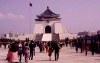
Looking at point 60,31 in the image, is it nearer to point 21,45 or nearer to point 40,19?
point 40,19

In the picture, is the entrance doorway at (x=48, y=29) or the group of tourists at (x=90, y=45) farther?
the entrance doorway at (x=48, y=29)

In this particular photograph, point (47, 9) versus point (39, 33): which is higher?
point (47, 9)

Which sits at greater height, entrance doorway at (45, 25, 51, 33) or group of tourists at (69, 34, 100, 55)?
entrance doorway at (45, 25, 51, 33)

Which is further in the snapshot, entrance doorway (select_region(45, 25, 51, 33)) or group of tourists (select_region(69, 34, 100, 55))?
entrance doorway (select_region(45, 25, 51, 33))

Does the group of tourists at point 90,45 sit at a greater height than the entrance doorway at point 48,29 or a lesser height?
lesser

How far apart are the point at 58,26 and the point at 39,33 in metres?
6.00

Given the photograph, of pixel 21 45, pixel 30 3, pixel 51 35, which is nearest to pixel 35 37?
pixel 51 35

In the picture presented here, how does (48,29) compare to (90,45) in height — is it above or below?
above

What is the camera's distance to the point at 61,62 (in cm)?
2259

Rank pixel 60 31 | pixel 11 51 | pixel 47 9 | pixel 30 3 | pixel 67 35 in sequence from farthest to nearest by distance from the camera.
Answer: pixel 47 9, pixel 60 31, pixel 67 35, pixel 30 3, pixel 11 51

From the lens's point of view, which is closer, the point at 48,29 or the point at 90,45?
the point at 90,45

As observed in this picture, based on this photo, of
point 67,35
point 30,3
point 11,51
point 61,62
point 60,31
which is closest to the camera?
point 11,51

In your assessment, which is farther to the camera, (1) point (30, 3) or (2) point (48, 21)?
(2) point (48, 21)

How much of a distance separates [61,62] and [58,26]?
231 ft
